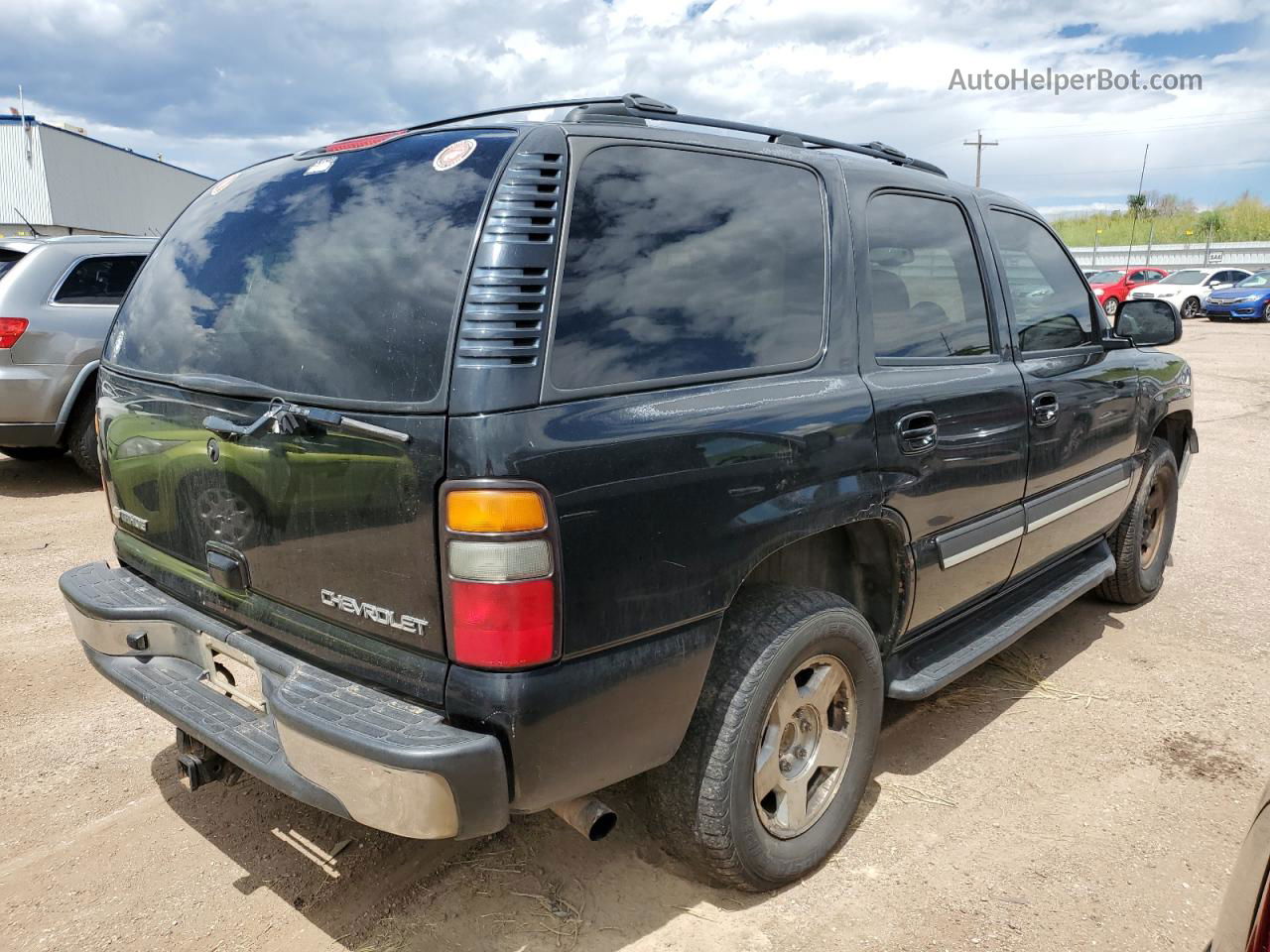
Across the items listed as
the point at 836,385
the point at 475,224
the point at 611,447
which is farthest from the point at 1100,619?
the point at 475,224

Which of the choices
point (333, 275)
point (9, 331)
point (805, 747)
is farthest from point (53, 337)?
point (805, 747)

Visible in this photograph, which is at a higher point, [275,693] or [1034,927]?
[275,693]

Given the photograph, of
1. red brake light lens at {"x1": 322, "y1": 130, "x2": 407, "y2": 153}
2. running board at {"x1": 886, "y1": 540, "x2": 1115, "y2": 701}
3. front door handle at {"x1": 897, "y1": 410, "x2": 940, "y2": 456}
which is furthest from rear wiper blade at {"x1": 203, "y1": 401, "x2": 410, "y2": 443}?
running board at {"x1": 886, "y1": 540, "x2": 1115, "y2": 701}

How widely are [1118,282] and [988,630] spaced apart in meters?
30.1

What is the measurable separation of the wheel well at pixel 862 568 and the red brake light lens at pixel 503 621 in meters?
1.01

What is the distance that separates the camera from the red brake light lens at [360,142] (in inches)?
97.8

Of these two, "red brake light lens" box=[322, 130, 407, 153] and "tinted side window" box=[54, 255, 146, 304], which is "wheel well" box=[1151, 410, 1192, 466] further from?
"tinted side window" box=[54, 255, 146, 304]

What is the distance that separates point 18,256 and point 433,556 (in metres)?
6.74

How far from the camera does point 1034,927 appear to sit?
2.49 m

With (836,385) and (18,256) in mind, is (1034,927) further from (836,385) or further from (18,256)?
(18,256)

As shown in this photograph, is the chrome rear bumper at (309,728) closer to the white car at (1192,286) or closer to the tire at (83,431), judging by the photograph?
the tire at (83,431)

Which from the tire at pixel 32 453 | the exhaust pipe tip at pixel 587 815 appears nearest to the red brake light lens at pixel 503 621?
the exhaust pipe tip at pixel 587 815

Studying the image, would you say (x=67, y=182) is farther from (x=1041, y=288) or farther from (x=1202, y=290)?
(x=1202, y=290)

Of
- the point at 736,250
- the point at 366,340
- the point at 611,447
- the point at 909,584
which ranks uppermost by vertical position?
the point at 736,250
